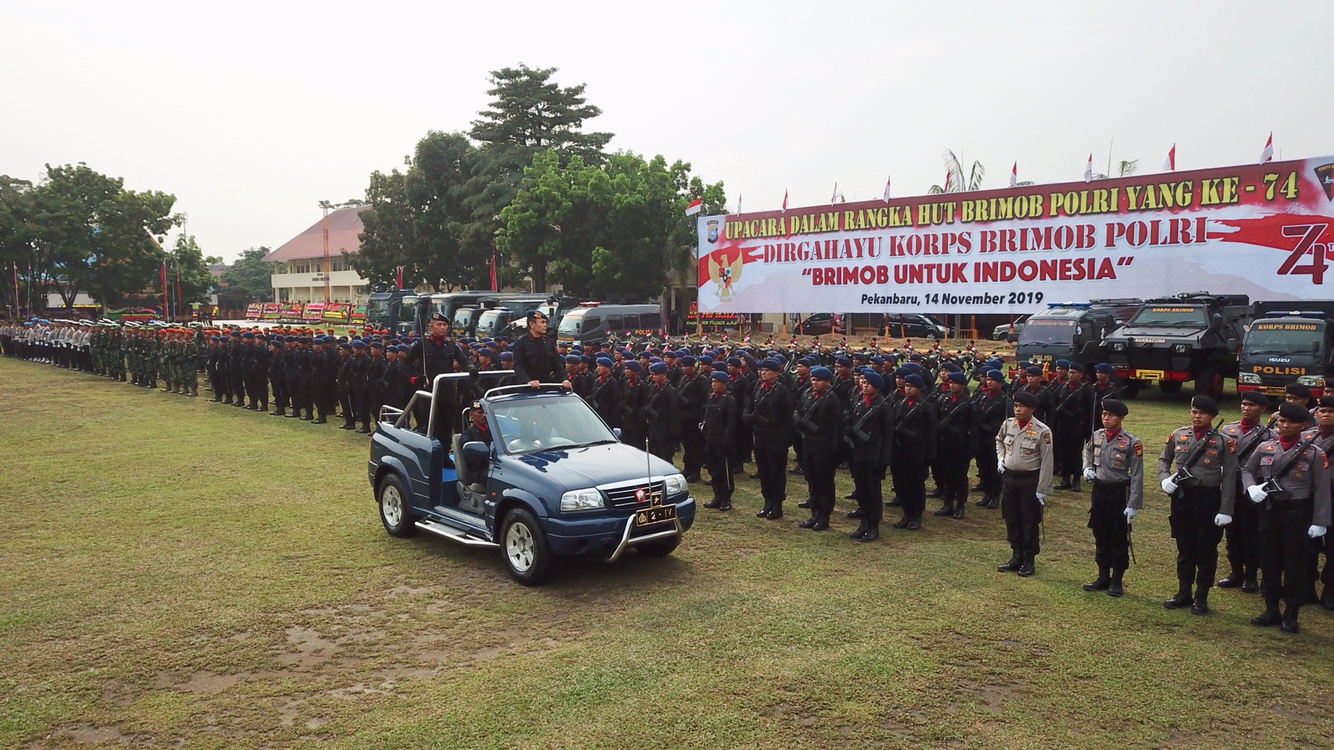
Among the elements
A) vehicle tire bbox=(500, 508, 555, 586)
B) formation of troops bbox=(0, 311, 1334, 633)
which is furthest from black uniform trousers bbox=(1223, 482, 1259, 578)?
vehicle tire bbox=(500, 508, 555, 586)

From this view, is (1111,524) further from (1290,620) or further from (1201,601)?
(1290,620)

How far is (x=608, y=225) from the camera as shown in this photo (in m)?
42.1

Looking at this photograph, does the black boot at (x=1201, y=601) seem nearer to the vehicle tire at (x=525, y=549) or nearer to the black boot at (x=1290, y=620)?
the black boot at (x=1290, y=620)

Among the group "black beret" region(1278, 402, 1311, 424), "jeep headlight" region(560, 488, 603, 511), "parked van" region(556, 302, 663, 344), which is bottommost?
"jeep headlight" region(560, 488, 603, 511)

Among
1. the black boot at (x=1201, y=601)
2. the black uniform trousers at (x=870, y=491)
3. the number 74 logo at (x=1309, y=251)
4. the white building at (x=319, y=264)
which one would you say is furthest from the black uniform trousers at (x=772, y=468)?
the white building at (x=319, y=264)

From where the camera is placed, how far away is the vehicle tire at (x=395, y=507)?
8977mm

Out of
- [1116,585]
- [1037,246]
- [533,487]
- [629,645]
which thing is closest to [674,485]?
[533,487]

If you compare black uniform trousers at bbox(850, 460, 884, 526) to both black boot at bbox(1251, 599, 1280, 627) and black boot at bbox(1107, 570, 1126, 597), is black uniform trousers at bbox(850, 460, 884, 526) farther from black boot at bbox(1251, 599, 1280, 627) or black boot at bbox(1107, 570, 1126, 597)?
black boot at bbox(1251, 599, 1280, 627)

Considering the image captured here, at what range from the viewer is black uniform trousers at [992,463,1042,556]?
7629 millimetres

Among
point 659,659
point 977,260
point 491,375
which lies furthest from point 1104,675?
point 977,260

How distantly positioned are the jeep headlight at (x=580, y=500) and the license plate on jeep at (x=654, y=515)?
375 millimetres

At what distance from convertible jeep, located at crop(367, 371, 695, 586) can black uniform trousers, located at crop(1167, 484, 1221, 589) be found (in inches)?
153

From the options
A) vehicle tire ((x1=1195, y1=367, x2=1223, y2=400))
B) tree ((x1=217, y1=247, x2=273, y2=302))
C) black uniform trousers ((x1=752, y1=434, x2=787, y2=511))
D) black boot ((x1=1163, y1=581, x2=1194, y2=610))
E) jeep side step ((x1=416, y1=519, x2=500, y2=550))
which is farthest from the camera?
tree ((x1=217, y1=247, x2=273, y2=302))

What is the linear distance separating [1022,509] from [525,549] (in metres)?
4.30
